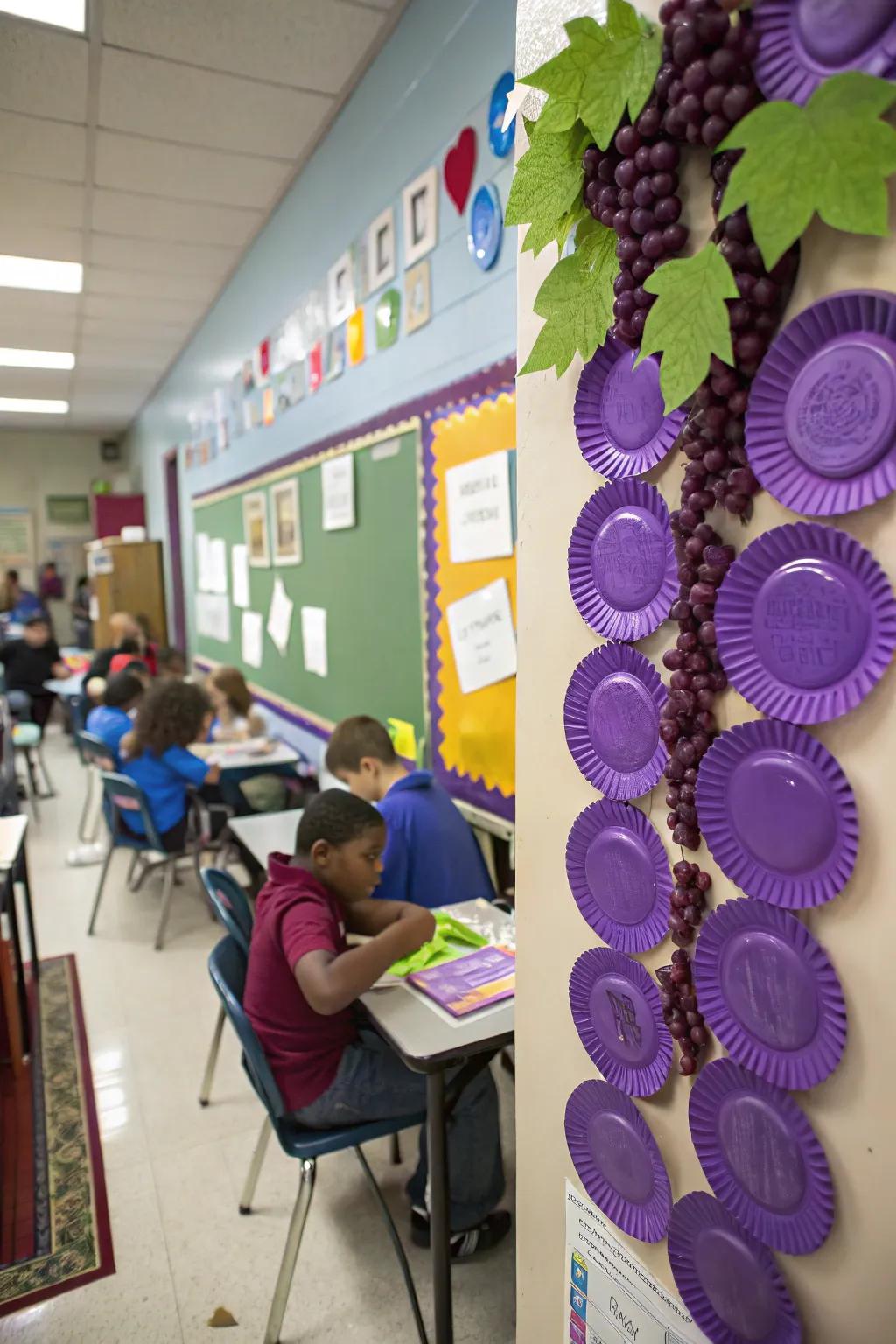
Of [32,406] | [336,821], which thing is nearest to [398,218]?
[336,821]

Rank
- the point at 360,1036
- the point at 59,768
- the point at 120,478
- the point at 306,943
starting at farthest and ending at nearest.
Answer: the point at 120,478 → the point at 59,768 → the point at 360,1036 → the point at 306,943

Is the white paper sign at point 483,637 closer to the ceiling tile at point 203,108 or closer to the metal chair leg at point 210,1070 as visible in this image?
the metal chair leg at point 210,1070

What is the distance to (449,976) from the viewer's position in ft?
5.28

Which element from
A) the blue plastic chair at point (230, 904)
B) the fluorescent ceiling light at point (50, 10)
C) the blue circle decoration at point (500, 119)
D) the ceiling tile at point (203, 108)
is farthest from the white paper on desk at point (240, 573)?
the blue circle decoration at point (500, 119)

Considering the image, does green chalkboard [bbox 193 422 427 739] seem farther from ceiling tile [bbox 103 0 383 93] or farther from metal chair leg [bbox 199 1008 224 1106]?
ceiling tile [bbox 103 0 383 93]

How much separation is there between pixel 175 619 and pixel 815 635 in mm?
7390

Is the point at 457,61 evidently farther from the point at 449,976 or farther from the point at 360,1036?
the point at 360,1036

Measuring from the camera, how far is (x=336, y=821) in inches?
66.7

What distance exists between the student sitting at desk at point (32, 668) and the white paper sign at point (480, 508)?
16.6ft

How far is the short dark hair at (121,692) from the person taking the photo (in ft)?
13.9

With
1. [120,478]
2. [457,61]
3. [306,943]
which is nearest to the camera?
[306,943]

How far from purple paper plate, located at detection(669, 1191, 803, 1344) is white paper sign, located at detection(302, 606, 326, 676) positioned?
2.89 m

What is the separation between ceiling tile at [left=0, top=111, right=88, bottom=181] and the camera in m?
3.03

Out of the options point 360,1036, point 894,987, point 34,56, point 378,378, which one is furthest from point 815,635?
point 34,56
